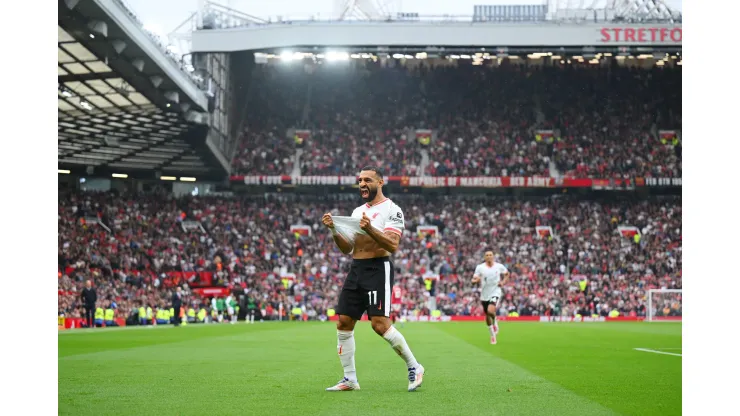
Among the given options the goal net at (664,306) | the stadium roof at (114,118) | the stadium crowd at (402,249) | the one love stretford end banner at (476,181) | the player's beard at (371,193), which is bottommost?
the goal net at (664,306)

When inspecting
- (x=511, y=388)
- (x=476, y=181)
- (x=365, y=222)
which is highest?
(x=476, y=181)

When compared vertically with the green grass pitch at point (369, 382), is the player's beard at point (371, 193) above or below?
above

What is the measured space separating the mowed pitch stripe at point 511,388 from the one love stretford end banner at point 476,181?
132ft

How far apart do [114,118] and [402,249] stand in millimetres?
18604

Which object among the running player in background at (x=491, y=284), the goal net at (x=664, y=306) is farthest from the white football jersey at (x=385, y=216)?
the goal net at (x=664, y=306)

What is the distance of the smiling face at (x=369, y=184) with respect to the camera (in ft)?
30.6

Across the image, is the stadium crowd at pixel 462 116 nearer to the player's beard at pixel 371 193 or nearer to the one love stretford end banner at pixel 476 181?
the one love stretford end banner at pixel 476 181

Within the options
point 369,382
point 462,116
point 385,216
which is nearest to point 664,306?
point 462,116

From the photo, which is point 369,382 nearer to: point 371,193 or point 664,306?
point 371,193

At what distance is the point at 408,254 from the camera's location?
5069 centimetres

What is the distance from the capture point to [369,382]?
34.1ft

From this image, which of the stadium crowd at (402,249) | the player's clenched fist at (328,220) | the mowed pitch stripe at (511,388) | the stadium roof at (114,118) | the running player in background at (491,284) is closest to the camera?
the mowed pitch stripe at (511,388)

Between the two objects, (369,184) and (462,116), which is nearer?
(369,184)
